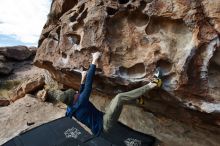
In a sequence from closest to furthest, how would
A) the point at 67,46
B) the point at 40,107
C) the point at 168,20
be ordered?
the point at 168,20, the point at 67,46, the point at 40,107

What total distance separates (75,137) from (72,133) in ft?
0.47

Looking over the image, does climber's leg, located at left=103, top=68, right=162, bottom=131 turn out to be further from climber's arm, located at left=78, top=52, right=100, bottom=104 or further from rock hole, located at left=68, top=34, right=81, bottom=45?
rock hole, located at left=68, top=34, right=81, bottom=45

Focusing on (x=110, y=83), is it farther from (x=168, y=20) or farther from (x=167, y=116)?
(x=168, y=20)

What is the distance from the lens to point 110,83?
19.5 feet

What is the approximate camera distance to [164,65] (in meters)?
5.10

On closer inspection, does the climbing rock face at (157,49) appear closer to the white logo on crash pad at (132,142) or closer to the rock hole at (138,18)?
the rock hole at (138,18)

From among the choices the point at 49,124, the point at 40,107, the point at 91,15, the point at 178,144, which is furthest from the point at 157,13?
the point at 40,107

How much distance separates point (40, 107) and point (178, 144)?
4348 mm

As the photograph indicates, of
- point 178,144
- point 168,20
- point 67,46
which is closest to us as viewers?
point 168,20

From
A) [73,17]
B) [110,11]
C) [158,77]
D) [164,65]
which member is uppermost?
[110,11]

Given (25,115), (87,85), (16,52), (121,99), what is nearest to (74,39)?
(87,85)

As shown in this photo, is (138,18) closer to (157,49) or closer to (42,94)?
(157,49)

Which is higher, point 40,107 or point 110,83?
point 110,83

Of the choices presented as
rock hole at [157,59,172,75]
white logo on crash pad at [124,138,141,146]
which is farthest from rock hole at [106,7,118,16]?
white logo on crash pad at [124,138,141,146]
